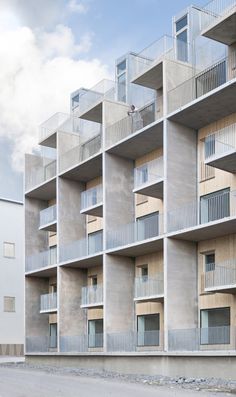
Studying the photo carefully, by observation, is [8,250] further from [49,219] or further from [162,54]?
[162,54]

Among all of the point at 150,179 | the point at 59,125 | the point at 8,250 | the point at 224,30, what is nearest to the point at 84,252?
the point at 150,179

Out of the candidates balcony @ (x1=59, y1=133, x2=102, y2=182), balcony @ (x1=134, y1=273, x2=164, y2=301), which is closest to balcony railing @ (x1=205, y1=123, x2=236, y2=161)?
balcony @ (x1=134, y1=273, x2=164, y2=301)

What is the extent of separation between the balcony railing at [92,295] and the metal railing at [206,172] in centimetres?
948

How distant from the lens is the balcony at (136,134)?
3322 cm

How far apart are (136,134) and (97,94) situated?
7.84 metres

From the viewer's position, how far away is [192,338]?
28719 millimetres

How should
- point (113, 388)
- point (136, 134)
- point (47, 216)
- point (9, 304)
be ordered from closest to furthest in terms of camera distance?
point (113, 388) < point (136, 134) < point (47, 216) < point (9, 304)

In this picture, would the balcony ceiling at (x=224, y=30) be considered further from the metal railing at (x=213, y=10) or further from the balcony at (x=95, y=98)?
the balcony at (x=95, y=98)

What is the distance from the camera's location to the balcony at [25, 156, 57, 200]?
142ft

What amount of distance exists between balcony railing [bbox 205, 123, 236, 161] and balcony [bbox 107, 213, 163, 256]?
4.65m

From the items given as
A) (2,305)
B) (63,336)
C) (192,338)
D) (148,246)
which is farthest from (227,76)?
(2,305)

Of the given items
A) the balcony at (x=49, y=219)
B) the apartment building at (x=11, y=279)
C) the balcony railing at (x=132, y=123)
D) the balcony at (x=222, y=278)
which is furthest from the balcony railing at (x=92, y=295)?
the apartment building at (x=11, y=279)

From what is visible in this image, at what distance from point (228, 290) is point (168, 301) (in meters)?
3.14

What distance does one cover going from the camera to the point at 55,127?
43.6 meters
